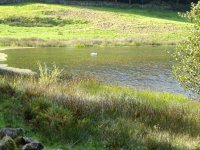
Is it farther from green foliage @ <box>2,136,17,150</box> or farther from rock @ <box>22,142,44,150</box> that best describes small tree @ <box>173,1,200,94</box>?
green foliage @ <box>2,136,17,150</box>

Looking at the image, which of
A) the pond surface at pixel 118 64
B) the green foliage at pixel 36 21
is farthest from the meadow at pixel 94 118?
the green foliage at pixel 36 21

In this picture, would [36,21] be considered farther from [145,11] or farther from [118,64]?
[118,64]

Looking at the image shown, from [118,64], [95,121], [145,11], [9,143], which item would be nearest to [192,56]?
[95,121]

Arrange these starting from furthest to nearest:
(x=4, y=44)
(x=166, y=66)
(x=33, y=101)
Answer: (x=4, y=44)
(x=166, y=66)
(x=33, y=101)

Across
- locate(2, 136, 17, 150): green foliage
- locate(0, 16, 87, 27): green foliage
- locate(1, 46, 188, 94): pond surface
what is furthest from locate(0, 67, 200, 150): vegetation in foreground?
locate(0, 16, 87, 27): green foliage

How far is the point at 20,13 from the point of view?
301 ft

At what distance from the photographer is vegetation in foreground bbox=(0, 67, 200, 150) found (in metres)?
12.8

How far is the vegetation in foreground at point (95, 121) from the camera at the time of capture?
12.8 metres

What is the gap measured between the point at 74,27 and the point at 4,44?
73.0ft

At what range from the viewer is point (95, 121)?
14.4 m

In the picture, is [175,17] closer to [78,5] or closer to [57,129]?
[78,5]

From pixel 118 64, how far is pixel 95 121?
31.6 m

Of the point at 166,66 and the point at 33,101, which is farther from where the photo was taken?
the point at 166,66

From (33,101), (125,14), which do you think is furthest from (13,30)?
(33,101)
